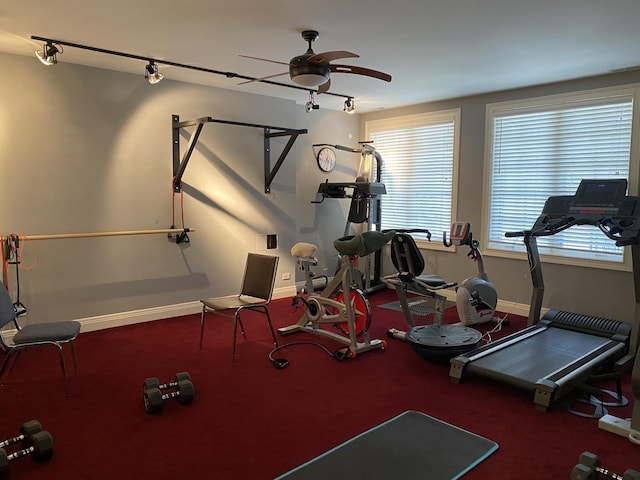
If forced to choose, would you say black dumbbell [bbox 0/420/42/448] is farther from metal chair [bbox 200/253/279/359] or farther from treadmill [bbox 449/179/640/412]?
treadmill [bbox 449/179/640/412]

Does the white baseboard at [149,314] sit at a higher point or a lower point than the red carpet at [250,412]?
higher

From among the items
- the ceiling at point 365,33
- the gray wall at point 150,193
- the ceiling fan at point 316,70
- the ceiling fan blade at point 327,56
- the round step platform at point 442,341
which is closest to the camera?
the ceiling fan blade at point 327,56

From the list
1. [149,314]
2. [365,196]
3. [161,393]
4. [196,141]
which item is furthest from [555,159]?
[149,314]

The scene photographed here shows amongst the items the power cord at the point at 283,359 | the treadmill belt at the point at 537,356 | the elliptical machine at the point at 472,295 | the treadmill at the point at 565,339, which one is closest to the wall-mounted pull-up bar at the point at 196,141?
the elliptical machine at the point at 472,295

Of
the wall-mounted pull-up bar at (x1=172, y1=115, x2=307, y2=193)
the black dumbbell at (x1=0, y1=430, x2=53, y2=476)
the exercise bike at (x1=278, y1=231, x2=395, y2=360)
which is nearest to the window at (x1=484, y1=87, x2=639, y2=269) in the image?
the exercise bike at (x1=278, y1=231, x2=395, y2=360)

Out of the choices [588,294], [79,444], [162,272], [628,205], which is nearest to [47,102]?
[162,272]

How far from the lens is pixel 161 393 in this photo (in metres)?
3.02

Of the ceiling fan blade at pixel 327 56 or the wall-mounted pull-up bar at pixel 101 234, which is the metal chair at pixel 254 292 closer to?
the wall-mounted pull-up bar at pixel 101 234

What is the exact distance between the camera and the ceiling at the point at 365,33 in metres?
2.95

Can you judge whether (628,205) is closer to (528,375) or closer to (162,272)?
(528,375)

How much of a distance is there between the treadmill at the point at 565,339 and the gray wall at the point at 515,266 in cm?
52

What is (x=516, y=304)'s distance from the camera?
532 centimetres

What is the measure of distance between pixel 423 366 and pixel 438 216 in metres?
2.82

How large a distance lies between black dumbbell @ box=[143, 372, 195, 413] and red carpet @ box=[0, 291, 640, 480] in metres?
0.05
